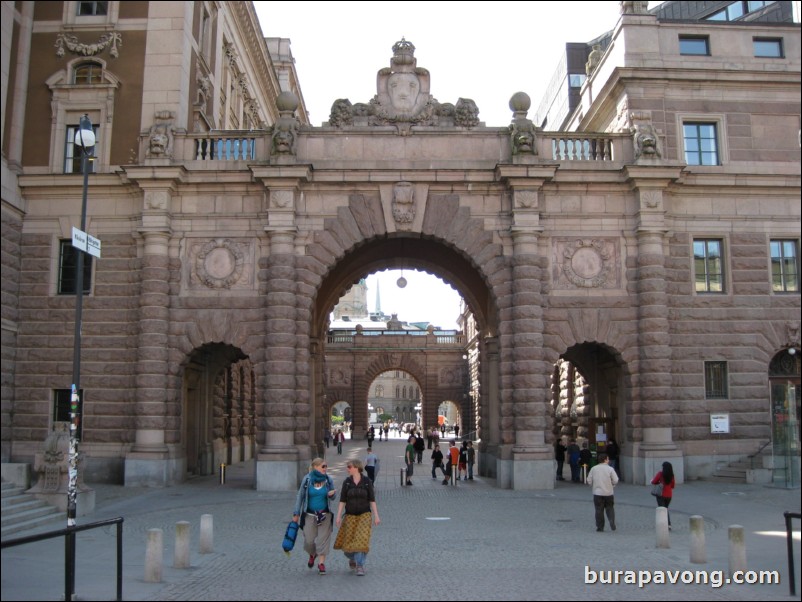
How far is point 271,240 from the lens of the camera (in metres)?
26.0

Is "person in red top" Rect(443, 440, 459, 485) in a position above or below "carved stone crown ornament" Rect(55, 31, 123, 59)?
below

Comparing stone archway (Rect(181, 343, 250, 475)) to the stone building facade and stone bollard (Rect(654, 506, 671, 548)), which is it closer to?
the stone building facade

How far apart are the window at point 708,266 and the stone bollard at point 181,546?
19.7 m

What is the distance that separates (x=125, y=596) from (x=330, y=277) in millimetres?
21590

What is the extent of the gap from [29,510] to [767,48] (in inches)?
1063

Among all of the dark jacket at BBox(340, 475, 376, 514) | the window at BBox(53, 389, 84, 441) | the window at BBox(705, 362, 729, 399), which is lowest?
the dark jacket at BBox(340, 475, 376, 514)

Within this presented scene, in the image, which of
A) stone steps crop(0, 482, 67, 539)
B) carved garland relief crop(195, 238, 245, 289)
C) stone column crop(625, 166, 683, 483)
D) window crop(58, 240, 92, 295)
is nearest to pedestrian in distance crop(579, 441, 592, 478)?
stone column crop(625, 166, 683, 483)

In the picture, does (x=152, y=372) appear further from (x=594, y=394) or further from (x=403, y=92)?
(x=594, y=394)

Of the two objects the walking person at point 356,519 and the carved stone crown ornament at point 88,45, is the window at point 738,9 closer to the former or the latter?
the carved stone crown ornament at point 88,45

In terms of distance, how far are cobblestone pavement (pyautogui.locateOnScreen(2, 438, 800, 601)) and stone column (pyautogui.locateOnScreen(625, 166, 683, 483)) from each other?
1.20 meters

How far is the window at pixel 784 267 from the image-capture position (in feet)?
88.5

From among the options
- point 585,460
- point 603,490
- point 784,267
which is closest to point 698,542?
point 603,490

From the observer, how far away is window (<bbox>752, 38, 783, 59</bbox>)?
92.6 ft

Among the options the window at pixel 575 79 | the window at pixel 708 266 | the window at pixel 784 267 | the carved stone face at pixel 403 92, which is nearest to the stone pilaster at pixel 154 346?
the carved stone face at pixel 403 92
